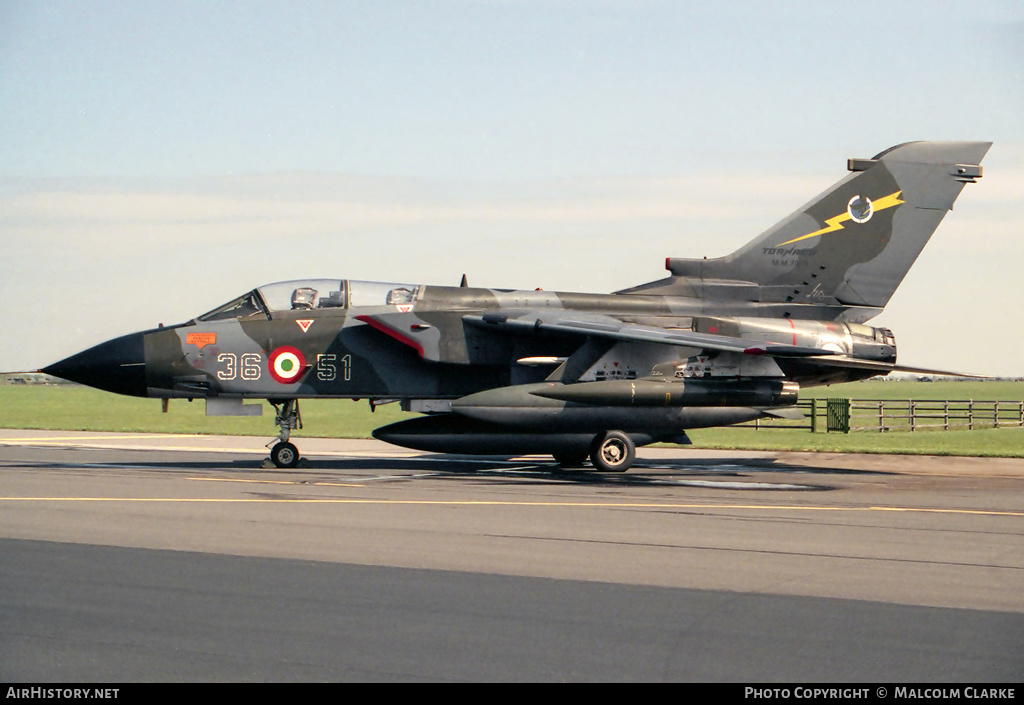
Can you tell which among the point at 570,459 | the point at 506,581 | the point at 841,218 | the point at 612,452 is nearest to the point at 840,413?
the point at 841,218

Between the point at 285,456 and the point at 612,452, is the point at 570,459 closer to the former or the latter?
the point at 612,452

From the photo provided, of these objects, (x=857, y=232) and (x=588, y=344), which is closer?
(x=588, y=344)

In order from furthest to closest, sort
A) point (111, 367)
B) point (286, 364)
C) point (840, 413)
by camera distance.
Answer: point (840, 413)
point (286, 364)
point (111, 367)

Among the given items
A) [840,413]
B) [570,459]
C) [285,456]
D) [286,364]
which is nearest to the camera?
[286,364]

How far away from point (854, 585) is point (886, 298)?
14.2 metres

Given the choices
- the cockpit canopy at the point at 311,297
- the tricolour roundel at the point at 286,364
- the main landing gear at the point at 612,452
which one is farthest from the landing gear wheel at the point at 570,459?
the tricolour roundel at the point at 286,364

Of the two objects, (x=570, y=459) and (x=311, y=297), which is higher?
(x=311, y=297)

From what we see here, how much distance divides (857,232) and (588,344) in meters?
6.28

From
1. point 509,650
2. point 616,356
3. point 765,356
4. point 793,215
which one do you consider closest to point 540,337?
point 616,356

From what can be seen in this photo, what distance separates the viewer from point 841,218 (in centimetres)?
2114

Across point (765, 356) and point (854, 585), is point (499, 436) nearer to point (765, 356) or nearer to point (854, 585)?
point (765, 356)

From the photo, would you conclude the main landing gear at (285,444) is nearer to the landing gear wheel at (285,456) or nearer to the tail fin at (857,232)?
the landing gear wheel at (285,456)

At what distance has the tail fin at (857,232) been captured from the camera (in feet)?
69.4

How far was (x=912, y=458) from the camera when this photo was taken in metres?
22.8
